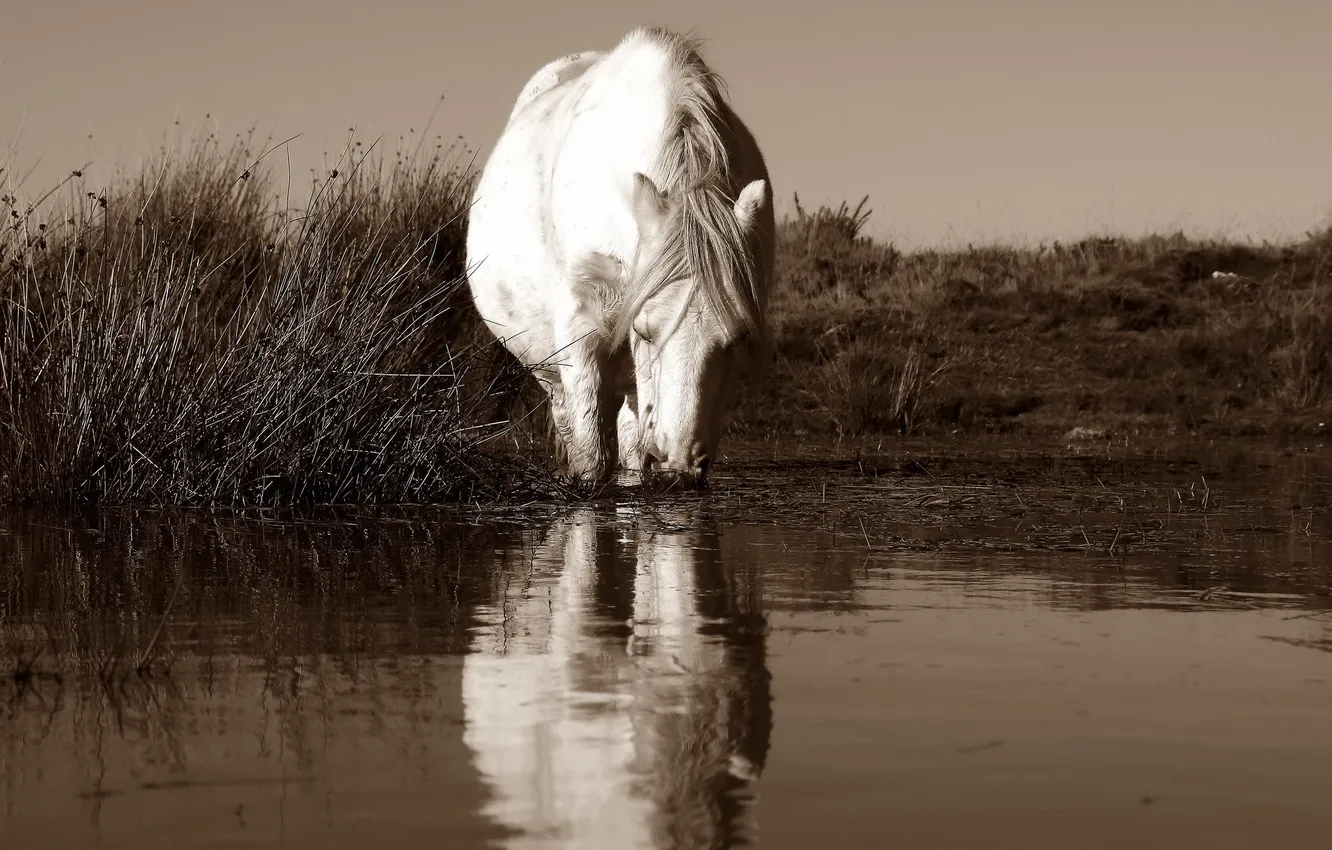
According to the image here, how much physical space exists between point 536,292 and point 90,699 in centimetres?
493

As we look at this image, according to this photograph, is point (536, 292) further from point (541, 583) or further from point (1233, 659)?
point (1233, 659)

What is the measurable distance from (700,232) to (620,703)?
3.13m

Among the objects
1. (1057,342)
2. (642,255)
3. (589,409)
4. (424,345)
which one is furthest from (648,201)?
(1057,342)

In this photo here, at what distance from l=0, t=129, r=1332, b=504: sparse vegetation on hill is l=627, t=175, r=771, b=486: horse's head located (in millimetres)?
655

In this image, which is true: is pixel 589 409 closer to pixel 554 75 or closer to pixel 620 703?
pixel 554 75

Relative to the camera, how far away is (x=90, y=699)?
2227mm

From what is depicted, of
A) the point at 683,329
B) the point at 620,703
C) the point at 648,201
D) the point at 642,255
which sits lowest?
the point at 620,703

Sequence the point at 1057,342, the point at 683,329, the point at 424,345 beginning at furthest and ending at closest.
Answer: the point at 1057,342 → the point at 424,345 → the point at 683,329

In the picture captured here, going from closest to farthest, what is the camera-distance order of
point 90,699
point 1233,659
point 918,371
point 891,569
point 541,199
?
point 90,699 → point 1233,659 → point 891,569 → point 541,199 → point 918,371

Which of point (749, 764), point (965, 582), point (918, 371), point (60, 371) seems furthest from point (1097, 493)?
point (918, 371)

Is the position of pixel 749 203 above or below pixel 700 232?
Result: above

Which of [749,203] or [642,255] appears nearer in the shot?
[642,255]

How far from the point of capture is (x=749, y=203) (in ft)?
17.7

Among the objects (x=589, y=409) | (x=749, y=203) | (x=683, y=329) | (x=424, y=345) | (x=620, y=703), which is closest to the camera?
(x=620, y=703)
